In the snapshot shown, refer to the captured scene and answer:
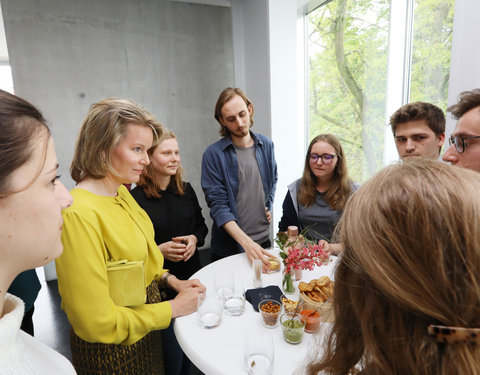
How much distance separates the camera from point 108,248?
44.6 inches

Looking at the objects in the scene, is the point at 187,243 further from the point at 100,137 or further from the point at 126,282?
Answer: the point at 100,137

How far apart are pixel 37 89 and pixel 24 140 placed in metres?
3.47

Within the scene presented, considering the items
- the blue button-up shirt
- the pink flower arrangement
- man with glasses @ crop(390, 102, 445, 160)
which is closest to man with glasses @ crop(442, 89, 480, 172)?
man with glasses @ crop(390, 102, 445, 160)

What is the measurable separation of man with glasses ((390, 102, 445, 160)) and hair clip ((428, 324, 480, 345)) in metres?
1.59

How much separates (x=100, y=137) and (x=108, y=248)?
0.46 meters

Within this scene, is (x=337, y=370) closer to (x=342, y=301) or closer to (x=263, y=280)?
(x=342, y=301)

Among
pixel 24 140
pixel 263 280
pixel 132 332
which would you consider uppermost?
pixel 24 140

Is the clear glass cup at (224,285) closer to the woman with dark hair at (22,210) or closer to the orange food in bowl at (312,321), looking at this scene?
the orange food in bowl at (312,321)

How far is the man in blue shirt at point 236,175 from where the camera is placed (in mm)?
2316

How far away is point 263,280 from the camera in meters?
1.66

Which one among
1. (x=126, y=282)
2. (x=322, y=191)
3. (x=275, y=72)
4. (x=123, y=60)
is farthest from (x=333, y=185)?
(x=123, y=60)

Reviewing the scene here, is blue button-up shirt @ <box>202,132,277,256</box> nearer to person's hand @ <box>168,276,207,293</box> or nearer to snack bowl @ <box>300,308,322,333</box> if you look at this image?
person's hand @ <box>168,276,207,293</box>

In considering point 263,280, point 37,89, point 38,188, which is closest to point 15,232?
point 38,188

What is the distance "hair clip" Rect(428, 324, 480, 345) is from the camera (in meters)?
0.42
